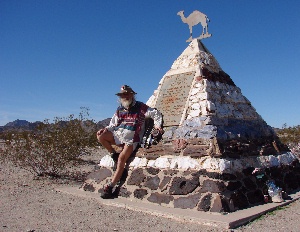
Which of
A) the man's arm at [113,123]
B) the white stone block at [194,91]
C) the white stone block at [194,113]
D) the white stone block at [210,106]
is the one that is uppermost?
the white stone block at [194,91]

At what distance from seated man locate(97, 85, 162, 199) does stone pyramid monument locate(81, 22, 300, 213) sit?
0.22m

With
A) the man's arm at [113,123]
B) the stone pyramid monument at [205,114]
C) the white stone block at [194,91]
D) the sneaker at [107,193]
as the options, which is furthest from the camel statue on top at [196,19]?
the sneaker at [107,193]

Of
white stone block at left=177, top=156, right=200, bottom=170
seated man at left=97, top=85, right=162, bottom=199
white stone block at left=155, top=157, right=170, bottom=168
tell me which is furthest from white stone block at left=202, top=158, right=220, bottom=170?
seated man at left=97, top=85, right=162, bottom=199

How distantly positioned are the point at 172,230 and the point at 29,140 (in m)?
6.19

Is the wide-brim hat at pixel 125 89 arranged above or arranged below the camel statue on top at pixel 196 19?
below

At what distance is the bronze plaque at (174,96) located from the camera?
246 inches

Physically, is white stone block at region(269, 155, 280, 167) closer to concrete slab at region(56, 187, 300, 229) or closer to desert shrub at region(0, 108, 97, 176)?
concrete slab at region(56, 187, 300, 229)

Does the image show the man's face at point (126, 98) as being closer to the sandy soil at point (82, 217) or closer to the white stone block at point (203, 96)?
the white stone block at point (203, 96)

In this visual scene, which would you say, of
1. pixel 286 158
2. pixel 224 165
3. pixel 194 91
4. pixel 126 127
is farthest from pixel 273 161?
pixel 126 127

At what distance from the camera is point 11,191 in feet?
22.9

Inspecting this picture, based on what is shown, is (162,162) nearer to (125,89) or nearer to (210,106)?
(210,106)

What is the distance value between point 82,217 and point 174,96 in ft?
9.56

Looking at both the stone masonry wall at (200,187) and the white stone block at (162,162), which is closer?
the stone masonry wall at (200,187)

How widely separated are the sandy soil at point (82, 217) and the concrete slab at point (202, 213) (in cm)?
8
